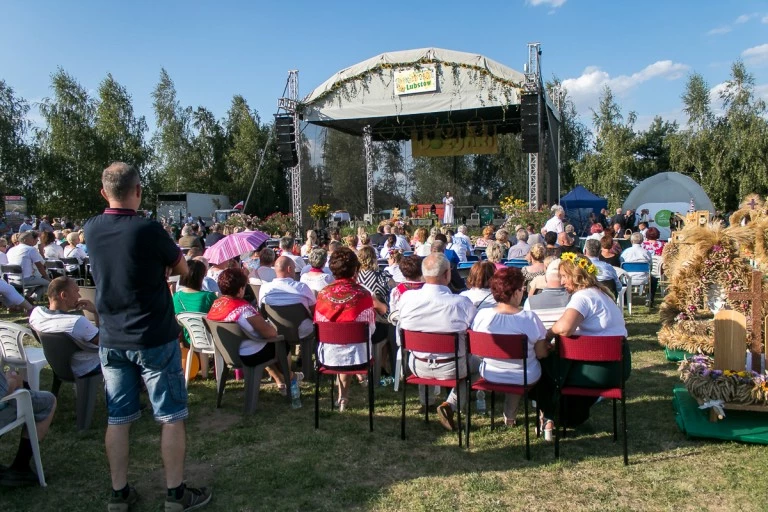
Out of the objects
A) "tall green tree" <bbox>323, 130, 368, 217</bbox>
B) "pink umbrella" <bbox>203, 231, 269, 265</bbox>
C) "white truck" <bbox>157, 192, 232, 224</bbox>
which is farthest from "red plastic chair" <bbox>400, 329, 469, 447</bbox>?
"white truck" <bbox>157, 192, 232, 224</bbox>

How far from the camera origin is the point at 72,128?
105ft

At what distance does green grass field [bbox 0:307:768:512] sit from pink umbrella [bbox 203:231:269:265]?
6.22 ft

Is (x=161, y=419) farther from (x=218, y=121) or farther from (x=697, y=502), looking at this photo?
(x=218, y=121)

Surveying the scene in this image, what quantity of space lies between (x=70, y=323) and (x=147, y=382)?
150cm

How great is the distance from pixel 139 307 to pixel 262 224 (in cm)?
1472

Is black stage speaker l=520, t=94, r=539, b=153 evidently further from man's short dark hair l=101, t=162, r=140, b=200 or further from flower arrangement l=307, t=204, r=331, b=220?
man's short dark hair l=101, t=162, r=140, b=200

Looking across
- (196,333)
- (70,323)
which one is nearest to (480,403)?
(196,333)

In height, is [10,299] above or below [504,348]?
above

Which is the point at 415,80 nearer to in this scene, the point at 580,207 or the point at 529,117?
the point at 529,117

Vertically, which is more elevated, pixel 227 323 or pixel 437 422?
pixel 227 323

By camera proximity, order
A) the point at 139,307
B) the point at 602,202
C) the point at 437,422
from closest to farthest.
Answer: the point at 139,307
the point at 437,422
the point at 602,202

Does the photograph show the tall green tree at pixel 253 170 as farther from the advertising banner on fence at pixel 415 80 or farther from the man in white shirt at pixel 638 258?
the man in white shirt at pixel 638 258

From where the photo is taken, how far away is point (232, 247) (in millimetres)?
6066

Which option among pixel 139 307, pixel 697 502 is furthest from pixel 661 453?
pixel 139 307
